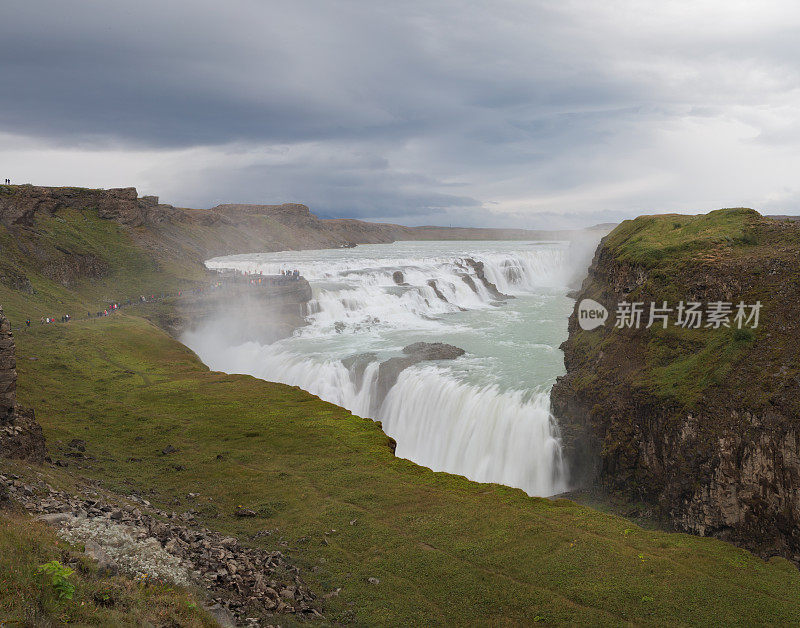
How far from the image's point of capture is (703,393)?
64.1 ft

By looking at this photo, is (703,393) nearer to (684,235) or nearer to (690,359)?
(690,359)

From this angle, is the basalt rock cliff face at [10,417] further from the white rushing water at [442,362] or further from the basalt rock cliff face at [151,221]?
the basalt rock cliff face at [151,221]

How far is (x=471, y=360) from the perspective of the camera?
37.8m

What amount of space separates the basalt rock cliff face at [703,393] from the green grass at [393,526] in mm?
4052

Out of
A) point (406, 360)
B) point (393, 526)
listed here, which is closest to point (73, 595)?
point (393, 526)

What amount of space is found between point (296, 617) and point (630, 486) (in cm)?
1559

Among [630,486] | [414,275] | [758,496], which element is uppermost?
[414,275]

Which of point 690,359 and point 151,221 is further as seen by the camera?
point 151,221

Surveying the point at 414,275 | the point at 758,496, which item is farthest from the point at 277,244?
the point at 758,496

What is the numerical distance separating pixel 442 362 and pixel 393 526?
74.1ft

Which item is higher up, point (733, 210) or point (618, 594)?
point (733, 210)

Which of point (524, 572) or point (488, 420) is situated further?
point (488, 420)

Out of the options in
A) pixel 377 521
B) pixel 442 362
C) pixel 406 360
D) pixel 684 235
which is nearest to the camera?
pixel 377 521

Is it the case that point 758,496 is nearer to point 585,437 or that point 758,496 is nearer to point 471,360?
point 585,437
